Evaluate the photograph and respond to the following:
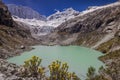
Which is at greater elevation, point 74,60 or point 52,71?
point 74,60

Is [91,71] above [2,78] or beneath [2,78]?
above

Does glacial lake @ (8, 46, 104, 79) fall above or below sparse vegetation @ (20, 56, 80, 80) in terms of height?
above

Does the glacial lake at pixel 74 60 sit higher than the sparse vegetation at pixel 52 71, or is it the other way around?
the glacial lake at pixel 74 60

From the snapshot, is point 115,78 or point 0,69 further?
point 115,78

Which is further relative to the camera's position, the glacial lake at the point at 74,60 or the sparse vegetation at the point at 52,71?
the glacial lake at the point at 74,60

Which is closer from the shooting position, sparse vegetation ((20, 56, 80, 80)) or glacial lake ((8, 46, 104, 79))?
sparse vegetation ((20, 56, 80, 80))

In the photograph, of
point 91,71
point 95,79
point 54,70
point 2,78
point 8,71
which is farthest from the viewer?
point 91,71

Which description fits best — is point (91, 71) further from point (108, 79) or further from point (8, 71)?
point (8, 71)

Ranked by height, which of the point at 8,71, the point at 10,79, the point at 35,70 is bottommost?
the point at 10,79

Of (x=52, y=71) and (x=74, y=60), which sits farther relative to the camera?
(x=74, y=60)

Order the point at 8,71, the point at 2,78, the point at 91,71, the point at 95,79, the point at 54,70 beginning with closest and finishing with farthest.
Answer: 1. the point at 2,78
2. the point at 8,71
3. the point at 54,70
4. the point at 95,79
5. the point at 91,71

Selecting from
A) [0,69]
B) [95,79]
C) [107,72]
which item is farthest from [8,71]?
[107,72]
